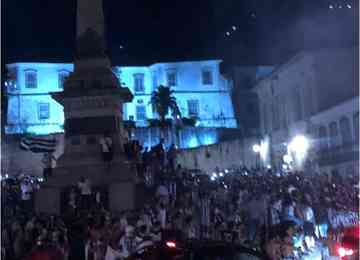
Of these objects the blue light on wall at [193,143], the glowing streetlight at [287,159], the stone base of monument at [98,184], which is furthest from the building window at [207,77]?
the stone base of monument at [98,184]

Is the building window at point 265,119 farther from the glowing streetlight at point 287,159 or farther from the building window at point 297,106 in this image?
the glowing streetlight at point 287,159

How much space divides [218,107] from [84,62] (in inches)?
2234

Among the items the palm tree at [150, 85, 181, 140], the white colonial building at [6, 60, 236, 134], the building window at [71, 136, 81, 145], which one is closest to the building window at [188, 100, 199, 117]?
the white colonial building at [6, 60, 236, 134]

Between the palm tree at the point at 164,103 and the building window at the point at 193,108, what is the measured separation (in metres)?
2.81

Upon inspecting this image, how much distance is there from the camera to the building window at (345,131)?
47125mm

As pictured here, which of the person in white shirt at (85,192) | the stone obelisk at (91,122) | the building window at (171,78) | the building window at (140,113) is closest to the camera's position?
the person in white shirt at (85,192)

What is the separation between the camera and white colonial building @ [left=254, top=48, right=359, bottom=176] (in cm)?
4697

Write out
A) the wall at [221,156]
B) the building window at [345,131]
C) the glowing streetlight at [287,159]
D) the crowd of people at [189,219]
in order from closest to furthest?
1. the crowd of people at [189,219]
2. the building window at [345,131]
3. the glowing streetlight at [287,159]
4. the wall at [221,156]

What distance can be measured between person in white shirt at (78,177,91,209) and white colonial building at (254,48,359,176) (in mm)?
22192

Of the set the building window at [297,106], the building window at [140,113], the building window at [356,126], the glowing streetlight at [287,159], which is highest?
the building window at [140,113]

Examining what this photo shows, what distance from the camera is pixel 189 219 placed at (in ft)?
62.6

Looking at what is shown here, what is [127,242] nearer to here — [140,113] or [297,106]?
[297,106]

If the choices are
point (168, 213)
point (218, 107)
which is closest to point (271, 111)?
point (218, 107)

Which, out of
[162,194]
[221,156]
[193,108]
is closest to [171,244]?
[162,194]
